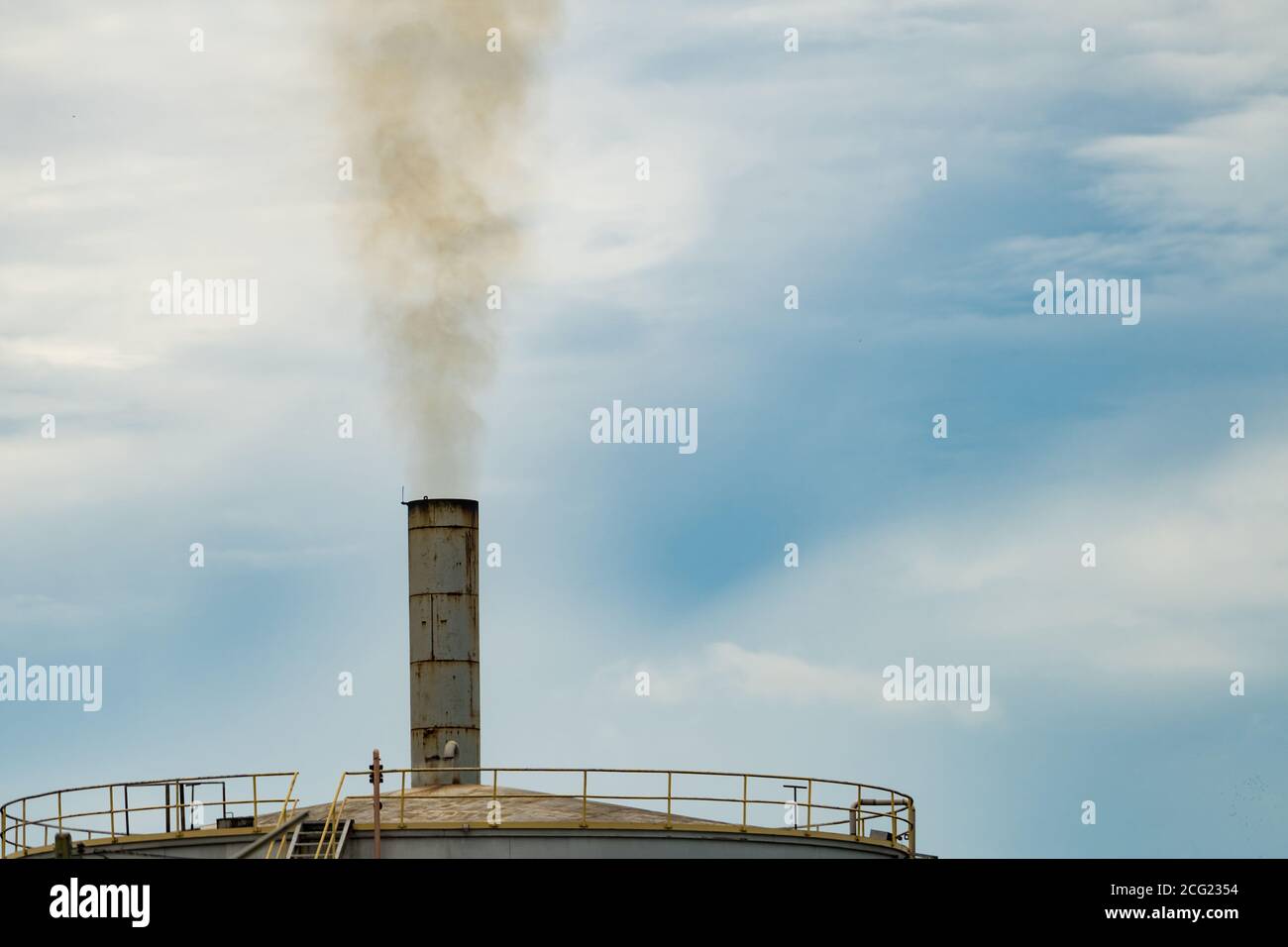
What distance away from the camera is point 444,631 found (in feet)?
160

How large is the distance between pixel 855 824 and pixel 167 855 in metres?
12.8

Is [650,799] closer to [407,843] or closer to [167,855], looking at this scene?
[407,843]

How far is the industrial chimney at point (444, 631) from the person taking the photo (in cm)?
4788

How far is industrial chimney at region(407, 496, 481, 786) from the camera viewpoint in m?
47.9
